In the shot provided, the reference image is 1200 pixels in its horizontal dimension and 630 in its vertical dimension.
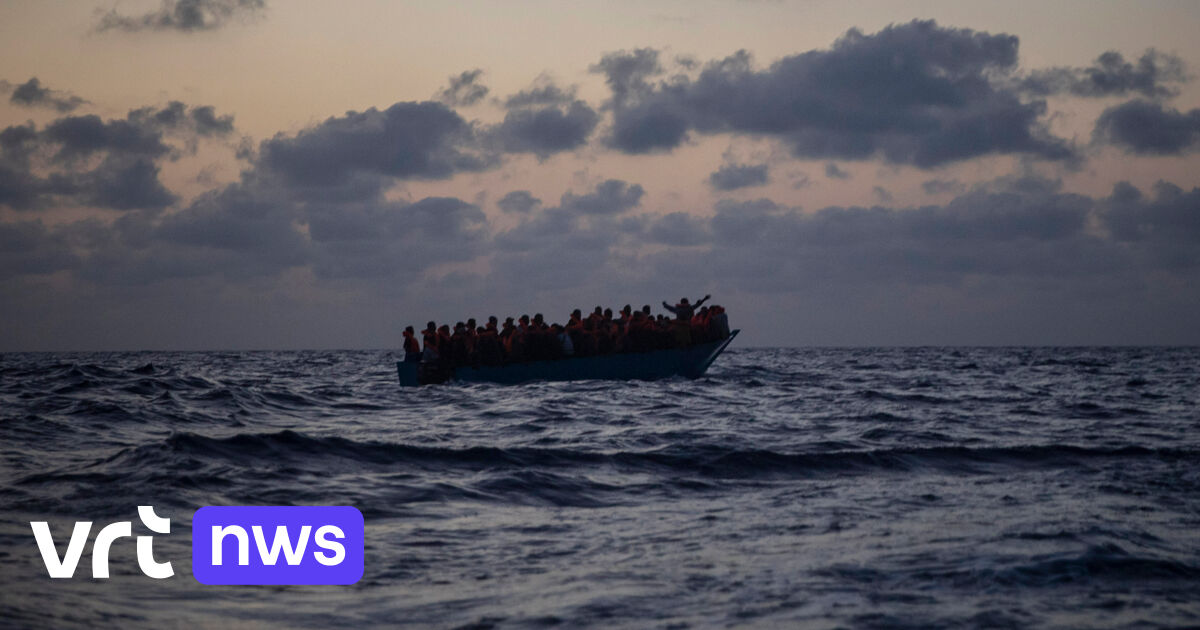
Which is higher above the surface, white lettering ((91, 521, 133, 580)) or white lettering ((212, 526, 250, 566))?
white lettering ((91, 521, 133, 580))

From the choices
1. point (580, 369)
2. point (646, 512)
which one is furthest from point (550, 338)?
point (646, 512)

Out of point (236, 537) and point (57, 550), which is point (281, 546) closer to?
point (236, 537)

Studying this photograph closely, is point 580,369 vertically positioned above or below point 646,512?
above

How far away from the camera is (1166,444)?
16188 millimetres

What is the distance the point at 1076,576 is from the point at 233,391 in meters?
25.3

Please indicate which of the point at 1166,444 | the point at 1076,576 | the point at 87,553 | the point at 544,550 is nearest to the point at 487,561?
the point at 544,550

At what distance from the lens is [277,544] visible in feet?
27.6

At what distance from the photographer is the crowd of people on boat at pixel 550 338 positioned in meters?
31.5

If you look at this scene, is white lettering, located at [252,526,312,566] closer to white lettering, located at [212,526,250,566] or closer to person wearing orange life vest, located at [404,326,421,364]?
white lettering, located at [212,526,250,566]

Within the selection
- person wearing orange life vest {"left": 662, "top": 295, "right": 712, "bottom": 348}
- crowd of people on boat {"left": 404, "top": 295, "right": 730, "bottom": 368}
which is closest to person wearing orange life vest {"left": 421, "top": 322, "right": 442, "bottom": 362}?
crowd of people on boat {"left": 404, "top": 295, "right": 730, "bottom": 368}

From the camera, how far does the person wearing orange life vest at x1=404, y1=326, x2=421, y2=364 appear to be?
32.5 m

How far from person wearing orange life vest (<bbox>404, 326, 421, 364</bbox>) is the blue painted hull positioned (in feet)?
1.03

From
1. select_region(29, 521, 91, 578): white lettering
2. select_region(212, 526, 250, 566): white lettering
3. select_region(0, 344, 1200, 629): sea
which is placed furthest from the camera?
select_region(212, 526, 250, 566): white lettering

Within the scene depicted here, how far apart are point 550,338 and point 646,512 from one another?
2157cm
